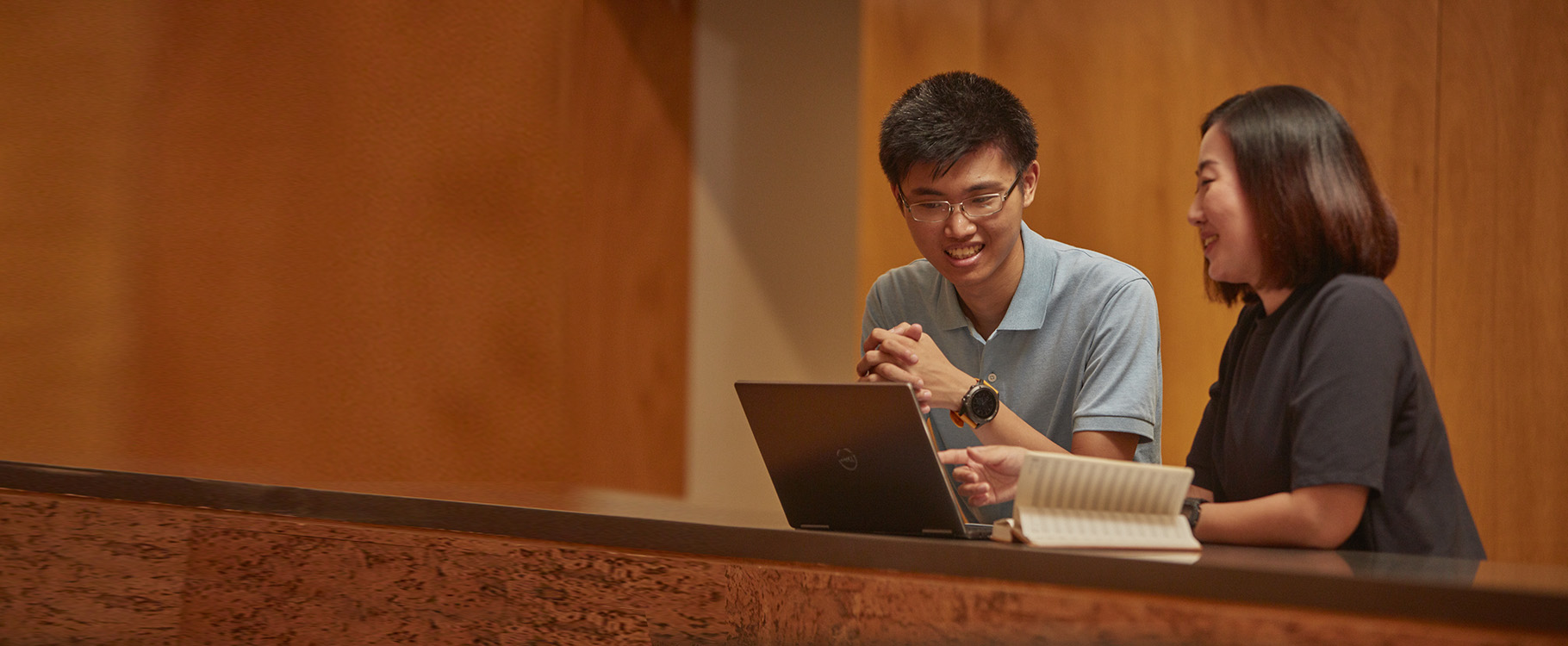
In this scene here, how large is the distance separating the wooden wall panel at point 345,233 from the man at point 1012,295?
1.72 m

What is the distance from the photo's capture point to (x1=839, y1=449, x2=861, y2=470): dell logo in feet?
3.71

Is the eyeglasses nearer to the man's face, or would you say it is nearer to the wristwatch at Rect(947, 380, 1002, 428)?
the man's face

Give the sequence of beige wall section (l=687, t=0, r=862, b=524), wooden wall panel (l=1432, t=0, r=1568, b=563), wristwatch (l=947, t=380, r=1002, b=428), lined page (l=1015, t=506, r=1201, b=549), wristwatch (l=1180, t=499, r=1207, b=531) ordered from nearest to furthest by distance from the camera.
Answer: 1. lined page (l=1015, t=506, r=1201, b=549)
2. wristwatch (l=1180, t=499, r=1207, b=531)
3. wristwatch (l=947, t=380, r=1002, b=428)
4. wooden wall panel (l=1432, t=0, r=1568, b=563)
5. beige wall section (l=687, t=0, r=862, b=524)

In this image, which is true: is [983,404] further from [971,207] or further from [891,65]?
[891,65]

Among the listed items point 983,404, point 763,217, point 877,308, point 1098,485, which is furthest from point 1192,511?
point 763,217

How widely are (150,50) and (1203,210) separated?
122 inches

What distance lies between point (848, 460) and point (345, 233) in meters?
2.49

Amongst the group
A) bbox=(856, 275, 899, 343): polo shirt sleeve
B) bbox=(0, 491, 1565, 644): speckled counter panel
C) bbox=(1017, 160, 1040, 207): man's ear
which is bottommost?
bbox=(0, 491, 1565, 644): speckled counter panel

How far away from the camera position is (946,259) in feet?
5.65

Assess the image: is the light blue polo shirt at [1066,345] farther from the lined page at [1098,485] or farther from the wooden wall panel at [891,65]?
the wooden wall panel at [891,65]

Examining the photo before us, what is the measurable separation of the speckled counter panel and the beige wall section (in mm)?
2305

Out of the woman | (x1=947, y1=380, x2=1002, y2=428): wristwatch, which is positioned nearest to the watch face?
(x1=947, y1=380, x2=1002, y2=428): wristwatch

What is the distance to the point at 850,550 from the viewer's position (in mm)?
1047

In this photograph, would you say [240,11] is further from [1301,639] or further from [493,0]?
[1301,639]
